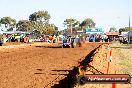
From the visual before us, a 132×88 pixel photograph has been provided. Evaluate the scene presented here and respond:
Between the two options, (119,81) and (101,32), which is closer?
(119,81)

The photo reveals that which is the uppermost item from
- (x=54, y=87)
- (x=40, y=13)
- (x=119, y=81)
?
(x=40, y=13)

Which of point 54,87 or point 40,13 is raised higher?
point 40,13

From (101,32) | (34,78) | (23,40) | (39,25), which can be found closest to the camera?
(34,78)

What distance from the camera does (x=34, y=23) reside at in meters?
148

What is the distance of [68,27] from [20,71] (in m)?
160

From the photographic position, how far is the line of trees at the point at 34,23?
141625mm

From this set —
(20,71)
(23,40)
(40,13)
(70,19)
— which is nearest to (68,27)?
(70,19)

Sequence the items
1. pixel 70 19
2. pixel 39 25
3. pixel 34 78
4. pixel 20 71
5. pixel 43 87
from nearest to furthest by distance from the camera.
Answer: pixel 43 87 → pixel 34 78 → pixel 20 71 → pixel 39 25 → pixel 70 19

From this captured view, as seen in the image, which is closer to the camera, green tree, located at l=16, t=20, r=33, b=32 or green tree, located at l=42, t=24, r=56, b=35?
green tree, located at l=42, t=24, r=56, b=35

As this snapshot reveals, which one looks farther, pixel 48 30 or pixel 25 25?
pixel 25 25

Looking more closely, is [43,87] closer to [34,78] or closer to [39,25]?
[34,78]

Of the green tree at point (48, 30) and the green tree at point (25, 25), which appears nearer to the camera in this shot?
the green tree at point (48, 30)

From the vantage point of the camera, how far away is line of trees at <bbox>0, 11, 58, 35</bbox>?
465 feet

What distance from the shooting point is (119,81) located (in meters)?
6.25
